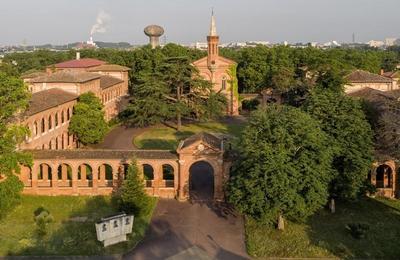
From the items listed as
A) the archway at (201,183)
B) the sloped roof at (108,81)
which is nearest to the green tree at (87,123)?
Answer: the sloped roof at (108,81)

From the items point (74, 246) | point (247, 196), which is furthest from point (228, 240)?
point (74, 246)

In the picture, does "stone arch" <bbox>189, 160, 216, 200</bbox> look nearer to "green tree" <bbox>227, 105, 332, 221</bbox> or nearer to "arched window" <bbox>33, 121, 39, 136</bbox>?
"green tree" <bbox>227, 105, 332, 221</bbox>

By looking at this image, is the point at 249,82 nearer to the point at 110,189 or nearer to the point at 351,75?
the point at 351,75

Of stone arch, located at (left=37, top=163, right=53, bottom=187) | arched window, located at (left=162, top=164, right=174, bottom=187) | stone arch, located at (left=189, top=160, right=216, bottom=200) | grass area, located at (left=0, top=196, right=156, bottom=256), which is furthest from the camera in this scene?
stone arch, located at (left=37, top=163, right=53, bottom=187)

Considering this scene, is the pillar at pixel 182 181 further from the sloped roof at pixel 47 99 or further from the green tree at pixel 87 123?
the green tree at pixel 87 123

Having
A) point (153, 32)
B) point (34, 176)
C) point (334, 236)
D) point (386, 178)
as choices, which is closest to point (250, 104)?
point (386, 178)

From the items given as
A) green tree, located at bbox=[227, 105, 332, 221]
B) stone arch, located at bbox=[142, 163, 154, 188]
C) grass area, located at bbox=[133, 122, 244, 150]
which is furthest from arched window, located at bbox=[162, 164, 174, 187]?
grass area, located at bbox=[133, 122, 244, 150]
